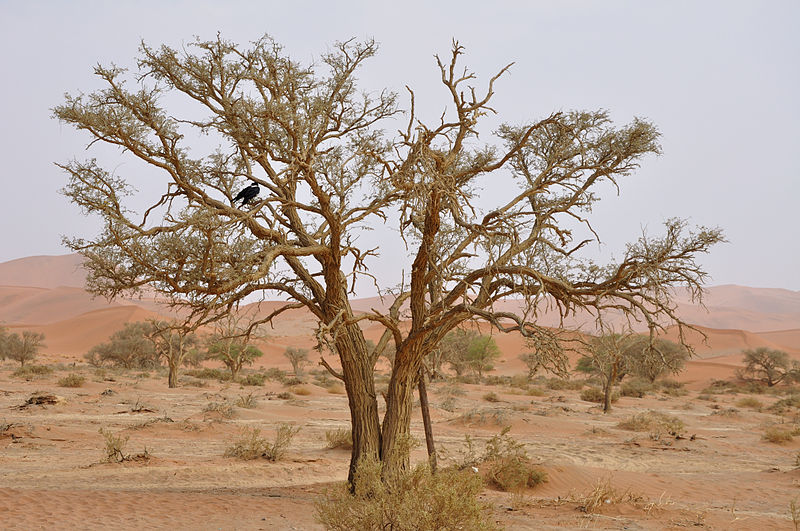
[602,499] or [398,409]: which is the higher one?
[398,409]

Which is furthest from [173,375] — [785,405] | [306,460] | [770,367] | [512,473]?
[770,367]

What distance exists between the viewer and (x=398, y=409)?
8305 millimetres

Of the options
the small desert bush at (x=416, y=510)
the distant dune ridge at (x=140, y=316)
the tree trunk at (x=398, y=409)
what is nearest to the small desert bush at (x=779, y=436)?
the distant dune ridge at (x=140, y=316)

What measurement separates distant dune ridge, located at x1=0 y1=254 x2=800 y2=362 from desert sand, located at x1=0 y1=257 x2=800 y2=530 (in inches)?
108

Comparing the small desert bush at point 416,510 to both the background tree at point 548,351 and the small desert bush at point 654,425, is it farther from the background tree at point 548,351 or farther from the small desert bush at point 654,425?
the small desert bush at point 654,425

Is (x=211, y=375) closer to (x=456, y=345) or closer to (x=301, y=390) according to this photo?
(x=301, y=390)

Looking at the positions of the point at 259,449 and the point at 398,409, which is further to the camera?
the point at 259,449

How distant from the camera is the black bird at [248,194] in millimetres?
7938

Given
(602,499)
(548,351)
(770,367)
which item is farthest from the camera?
(770,367)

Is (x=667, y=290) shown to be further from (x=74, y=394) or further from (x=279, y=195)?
(x=74, y=394)

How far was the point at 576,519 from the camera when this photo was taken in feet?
26.3

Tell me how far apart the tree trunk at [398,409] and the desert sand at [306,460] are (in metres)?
1.28

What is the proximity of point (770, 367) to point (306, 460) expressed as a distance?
124ft

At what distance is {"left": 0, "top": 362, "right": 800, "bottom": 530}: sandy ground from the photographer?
776 cm
